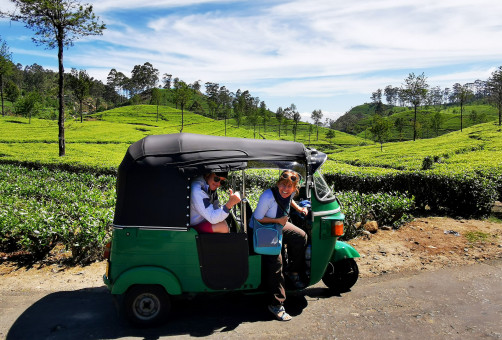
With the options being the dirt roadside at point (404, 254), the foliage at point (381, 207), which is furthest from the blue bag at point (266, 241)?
the foliage at point (381, 207)

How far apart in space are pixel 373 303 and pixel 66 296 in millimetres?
4476

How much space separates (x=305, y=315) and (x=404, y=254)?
137 inches

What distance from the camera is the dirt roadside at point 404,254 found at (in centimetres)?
610

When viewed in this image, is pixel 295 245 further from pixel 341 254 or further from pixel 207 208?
pixel 207 208

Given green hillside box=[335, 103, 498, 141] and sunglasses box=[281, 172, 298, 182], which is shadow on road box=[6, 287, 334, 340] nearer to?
sunglasses box=[281, 172, 298, 182]

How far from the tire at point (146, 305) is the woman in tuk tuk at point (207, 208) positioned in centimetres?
92

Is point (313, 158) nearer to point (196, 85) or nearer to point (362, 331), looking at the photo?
point (362, 331)

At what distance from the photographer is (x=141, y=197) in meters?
4.56

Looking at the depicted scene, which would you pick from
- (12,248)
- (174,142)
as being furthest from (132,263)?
(12,248)

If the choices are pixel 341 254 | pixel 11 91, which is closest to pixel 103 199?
pixel 341 254

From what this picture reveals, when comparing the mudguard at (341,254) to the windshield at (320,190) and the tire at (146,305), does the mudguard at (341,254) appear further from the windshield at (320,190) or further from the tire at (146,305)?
the tire at (146,305)

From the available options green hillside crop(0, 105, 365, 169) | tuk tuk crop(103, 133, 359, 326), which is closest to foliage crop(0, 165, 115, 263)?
tuk tuk crop(103, 133, 359, 326)

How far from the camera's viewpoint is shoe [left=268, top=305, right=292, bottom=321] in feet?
15.9

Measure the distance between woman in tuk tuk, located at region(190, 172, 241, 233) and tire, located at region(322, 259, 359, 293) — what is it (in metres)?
2.03
